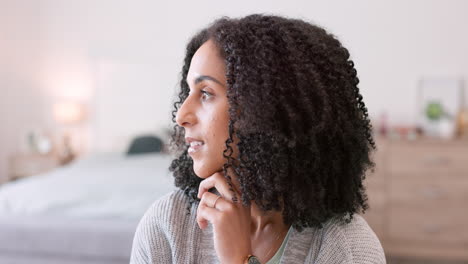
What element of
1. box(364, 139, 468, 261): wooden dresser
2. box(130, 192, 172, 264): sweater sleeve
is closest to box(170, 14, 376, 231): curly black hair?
box(130, 192, 172, 264): sweater sleeve

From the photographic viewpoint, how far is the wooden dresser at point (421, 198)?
3.45 meters

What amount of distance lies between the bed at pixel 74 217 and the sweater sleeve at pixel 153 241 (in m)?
1.01

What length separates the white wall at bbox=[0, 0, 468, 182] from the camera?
3.89m

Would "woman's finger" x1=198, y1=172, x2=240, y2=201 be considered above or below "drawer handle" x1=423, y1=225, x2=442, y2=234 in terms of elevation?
above

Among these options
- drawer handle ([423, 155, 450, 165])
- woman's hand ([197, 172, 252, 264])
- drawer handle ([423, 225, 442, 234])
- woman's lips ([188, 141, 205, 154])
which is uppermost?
woman's lips ([188, 141, 205, 154])

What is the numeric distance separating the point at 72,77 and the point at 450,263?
3.24m

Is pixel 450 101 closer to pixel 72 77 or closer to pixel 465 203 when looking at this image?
pixel 465 203

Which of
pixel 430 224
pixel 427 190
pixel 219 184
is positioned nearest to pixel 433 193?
pixel 427 190

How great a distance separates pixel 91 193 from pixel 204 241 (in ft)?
4.72

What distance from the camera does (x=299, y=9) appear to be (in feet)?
13.2

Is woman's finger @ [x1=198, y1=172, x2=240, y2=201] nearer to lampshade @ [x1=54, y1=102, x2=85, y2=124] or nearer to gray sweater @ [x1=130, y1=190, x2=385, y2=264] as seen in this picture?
→ gray sweater @ [x1=130, y1=190, x2=385, y2=264]

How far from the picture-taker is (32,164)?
4.26 metres

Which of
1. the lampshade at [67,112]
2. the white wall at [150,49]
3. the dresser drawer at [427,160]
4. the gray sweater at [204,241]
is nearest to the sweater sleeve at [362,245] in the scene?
the gray sweater at [204,241]

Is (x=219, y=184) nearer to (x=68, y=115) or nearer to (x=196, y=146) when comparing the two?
(x=196, y=146)
